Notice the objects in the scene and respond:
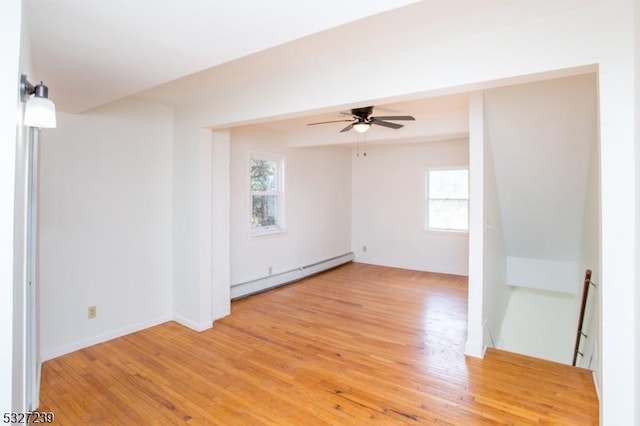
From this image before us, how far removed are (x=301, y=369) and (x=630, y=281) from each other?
2.35 metres

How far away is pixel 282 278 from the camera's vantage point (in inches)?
215

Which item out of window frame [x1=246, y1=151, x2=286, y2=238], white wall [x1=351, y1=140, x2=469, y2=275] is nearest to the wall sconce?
window frame [x1=246, y1=151, x2=286, y2=238]

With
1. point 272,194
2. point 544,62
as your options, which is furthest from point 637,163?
point 272,194

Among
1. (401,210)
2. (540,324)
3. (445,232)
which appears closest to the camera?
(540,324)

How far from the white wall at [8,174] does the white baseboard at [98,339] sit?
7.77 ft

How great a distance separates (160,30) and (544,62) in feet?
6.64

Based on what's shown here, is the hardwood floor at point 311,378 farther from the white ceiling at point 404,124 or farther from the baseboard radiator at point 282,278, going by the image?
the white ceiling at point 404,124

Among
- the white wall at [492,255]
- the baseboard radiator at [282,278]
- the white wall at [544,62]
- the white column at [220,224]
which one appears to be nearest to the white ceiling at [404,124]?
the white wall at [492,255]

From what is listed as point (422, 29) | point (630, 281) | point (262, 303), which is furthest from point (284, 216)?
point (630, 281)

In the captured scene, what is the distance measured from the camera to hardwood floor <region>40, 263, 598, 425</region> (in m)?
2.27

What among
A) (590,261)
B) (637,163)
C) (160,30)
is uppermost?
(160,30)

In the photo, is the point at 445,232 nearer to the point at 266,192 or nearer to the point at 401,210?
the point at 401,210

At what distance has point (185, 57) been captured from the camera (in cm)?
182

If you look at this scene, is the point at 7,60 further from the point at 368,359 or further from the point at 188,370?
the point at 368,359
